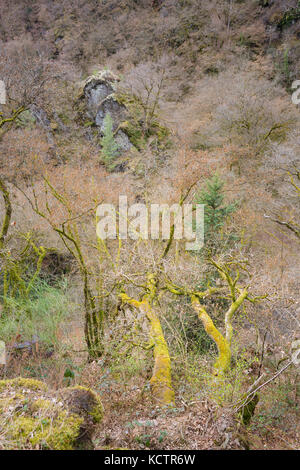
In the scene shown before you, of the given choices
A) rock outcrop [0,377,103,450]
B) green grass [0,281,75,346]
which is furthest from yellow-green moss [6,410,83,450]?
green grass [0,281,75,346]

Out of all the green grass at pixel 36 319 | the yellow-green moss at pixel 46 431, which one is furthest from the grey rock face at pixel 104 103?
the yellow-green moss at pixel 46 431

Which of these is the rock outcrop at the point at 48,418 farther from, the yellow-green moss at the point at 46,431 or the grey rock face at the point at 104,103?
the grey rock face at the point at 104,103

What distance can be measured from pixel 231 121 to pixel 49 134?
1200 centimetres

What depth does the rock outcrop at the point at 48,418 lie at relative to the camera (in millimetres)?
1912

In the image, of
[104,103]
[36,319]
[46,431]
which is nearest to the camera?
[46,431]

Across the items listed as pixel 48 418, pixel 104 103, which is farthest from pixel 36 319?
pixel 104 103

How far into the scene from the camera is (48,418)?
79.5 inches

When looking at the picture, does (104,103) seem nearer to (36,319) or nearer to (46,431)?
(36,319)

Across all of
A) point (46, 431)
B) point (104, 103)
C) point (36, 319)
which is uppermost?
point (104, 103)

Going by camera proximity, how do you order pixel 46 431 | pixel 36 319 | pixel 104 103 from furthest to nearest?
1. pixel 104 103
2. pixel 36 319
3. pixel 46 431

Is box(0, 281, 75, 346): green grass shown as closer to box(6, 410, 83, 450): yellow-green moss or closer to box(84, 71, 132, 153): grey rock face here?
box(6, 410, 83, 450): yellow-green moss

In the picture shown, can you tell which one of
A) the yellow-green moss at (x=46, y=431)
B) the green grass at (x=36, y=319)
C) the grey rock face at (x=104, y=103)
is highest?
the grey rock face at (x=104, y=103)
